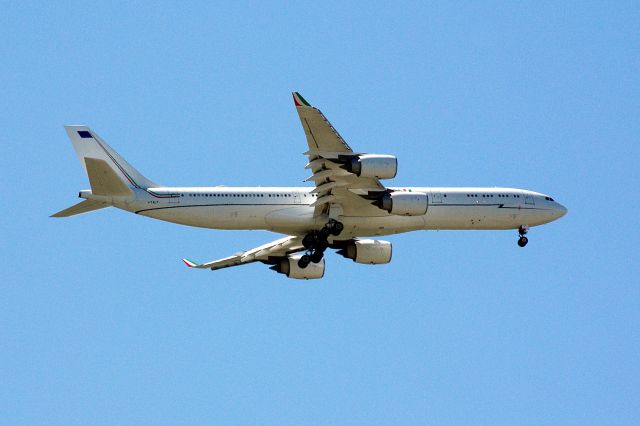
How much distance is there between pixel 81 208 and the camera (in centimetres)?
4866

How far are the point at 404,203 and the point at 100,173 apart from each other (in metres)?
13.4

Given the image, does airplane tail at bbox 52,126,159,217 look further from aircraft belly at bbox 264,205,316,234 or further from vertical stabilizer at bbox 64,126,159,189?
aircraft belly at bbox 264,205,316,234

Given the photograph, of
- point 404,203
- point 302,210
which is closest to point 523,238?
point 404,203

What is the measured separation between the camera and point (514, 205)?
55.0 metres

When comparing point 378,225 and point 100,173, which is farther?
point 378,225

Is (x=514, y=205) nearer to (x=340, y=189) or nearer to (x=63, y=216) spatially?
(x=340, y=189)

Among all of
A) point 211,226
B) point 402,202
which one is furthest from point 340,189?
point 211,226

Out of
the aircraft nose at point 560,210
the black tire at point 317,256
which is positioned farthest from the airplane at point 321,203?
the aircraft nose at point 560,210

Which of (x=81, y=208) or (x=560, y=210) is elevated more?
(x=560, y=210)

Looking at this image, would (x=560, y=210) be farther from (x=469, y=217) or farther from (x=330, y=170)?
(x=330, y=170)

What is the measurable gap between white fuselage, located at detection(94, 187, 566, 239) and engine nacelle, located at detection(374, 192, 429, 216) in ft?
4.32

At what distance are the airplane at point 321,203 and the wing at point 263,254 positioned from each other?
0.10 m

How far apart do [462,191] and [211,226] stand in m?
12.5

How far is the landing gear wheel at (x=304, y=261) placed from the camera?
52969mm
